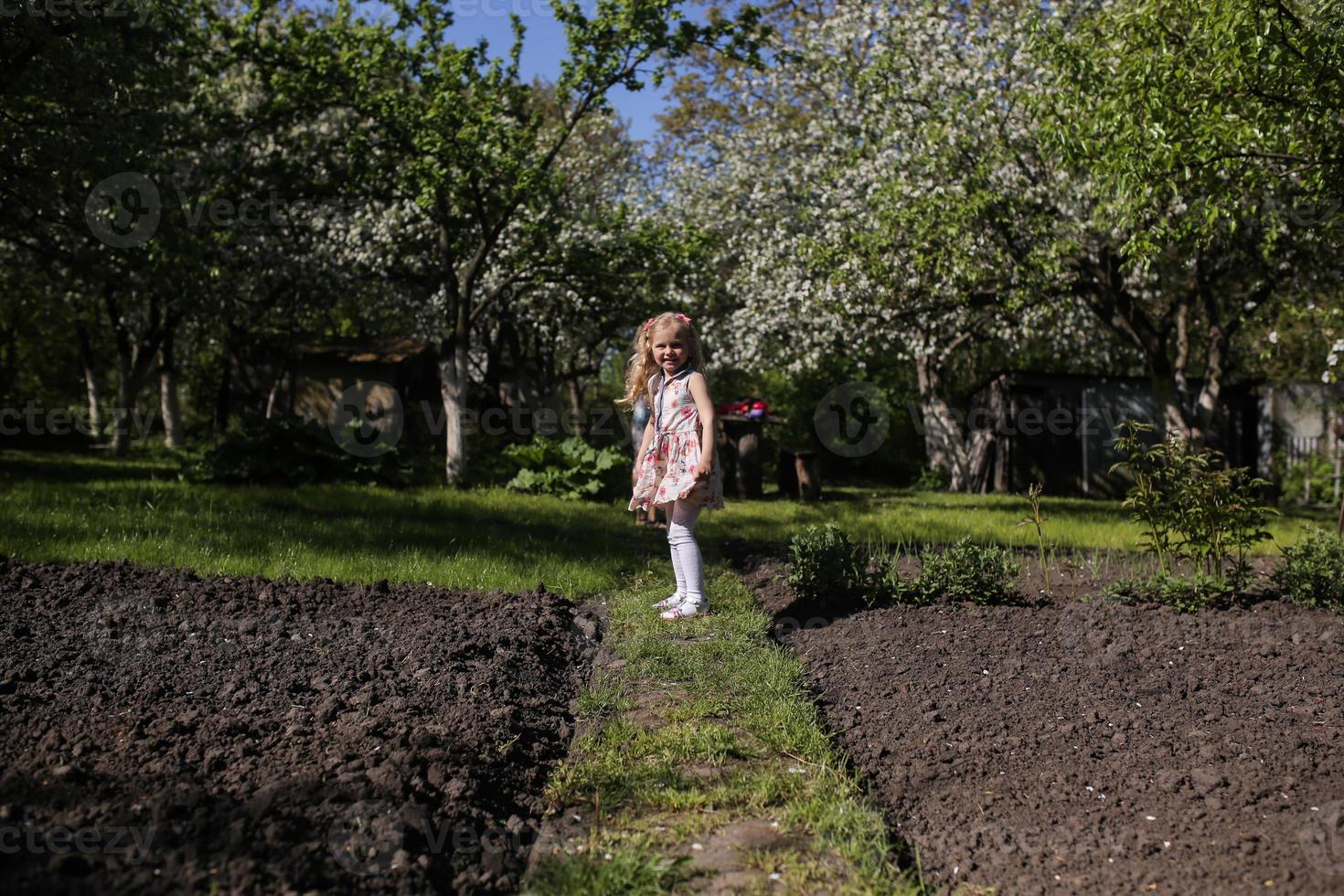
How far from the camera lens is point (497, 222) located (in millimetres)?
12562

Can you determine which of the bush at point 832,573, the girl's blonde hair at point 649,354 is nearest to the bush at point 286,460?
the girl's blonde hair at point 649,354

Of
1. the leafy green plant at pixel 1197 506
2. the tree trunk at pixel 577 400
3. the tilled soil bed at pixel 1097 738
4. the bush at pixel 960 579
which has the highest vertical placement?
the tree trunk at pixel 577 400

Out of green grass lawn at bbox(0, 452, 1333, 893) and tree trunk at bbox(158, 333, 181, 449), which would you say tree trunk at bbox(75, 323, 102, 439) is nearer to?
tree trunk at bbox(158, 333, 181, 449)

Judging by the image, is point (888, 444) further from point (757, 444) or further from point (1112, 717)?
point (1112, 717)

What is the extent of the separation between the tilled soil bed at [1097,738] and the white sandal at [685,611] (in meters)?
0.41

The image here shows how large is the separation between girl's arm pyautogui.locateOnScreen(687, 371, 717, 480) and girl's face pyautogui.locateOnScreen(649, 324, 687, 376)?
13cm

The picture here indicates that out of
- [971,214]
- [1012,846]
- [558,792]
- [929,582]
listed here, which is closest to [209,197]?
[971,214]

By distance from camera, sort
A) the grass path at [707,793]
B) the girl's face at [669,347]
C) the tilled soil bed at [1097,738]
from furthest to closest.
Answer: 1. the girl's face at [669,347]
2. the tilled soil bed at [1097,738]
3. the grass path at [707,793]

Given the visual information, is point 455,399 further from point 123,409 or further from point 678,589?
point 123,409

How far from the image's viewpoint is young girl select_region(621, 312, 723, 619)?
5.32 m

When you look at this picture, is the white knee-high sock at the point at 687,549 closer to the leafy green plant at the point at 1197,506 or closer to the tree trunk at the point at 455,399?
the leafy green plant at the point at 1197,506

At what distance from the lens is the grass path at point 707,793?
8.19ft

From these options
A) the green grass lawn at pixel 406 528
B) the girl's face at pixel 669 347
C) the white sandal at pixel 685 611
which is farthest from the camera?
the green grass lawn at pixel 406 528

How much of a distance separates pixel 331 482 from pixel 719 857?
961cm
